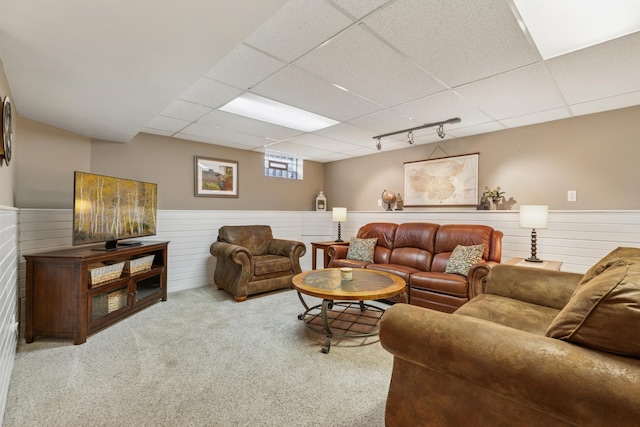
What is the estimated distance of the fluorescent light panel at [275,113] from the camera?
284 centimetres

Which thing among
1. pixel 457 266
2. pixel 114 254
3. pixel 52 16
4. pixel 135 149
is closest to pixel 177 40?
pixel 52 16

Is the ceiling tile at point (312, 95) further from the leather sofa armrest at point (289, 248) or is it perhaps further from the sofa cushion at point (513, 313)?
the sofa cushion at point (513, 313)

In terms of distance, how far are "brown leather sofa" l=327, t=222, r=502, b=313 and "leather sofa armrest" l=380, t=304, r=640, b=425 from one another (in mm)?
1888

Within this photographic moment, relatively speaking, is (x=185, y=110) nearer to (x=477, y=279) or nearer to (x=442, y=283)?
(x=442, y=283)

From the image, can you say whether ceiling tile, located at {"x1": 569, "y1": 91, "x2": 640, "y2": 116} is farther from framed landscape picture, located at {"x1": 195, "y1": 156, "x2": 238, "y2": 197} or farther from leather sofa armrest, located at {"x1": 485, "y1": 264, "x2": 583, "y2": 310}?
framed landscape picture, located at {"x1": 195, "y1": 156, "x2": 238, "y2": 197}

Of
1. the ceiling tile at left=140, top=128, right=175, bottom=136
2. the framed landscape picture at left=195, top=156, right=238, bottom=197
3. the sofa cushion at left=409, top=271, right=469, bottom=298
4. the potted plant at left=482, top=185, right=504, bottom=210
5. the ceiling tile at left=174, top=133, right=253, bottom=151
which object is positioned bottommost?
the sofa cushion at left=409, top=271, right=469, bottom=298

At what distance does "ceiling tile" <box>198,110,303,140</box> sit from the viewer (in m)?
3.20

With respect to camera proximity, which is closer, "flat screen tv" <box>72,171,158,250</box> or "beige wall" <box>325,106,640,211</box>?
"flat screen tv" <box>72,171,158,250</box>

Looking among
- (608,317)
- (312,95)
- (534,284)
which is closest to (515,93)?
(534,284)

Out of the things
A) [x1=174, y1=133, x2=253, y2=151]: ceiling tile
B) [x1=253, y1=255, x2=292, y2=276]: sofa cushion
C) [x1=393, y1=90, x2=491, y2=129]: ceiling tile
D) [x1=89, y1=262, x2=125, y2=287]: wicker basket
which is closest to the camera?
[x1=89, y1=262, x2=125, y2=287]: wicker basket

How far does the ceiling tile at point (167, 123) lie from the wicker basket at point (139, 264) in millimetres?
1553

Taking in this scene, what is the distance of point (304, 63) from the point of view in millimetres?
2082

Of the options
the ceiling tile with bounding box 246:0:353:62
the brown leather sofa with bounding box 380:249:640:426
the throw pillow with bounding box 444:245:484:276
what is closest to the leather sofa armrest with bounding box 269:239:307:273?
the throw pillow with bounding box 444:245:484:276

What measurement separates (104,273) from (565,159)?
4.90m
